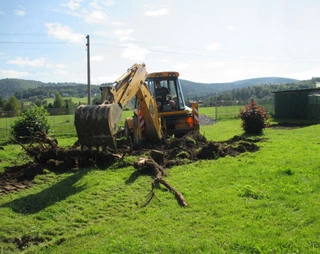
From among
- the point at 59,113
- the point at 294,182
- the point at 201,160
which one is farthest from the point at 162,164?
the point at 59,113

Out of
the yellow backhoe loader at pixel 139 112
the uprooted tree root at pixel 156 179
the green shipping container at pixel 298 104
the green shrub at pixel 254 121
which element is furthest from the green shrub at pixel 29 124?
the green shipping container at pixel 298 104

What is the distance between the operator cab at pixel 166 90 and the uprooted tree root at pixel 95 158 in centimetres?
307

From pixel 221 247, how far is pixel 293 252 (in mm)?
885

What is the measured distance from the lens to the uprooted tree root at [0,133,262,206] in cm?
802

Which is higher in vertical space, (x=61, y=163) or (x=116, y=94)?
(x=116, y=94)

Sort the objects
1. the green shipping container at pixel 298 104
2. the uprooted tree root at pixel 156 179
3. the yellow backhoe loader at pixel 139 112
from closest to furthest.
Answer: the uprooted tree root at pixel 156 179 → the yellow backhoe loader at pixel 139 112 → the green shipping container at pixel 298 104

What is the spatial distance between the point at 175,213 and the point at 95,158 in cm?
444

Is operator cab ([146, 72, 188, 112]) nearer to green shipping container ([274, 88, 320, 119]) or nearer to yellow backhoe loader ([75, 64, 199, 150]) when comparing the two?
yellow backhoe loader ([75, 64, 199, 150])

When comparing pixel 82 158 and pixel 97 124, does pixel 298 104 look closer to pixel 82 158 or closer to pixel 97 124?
pixel 82 158

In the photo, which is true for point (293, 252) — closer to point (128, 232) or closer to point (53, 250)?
point (128, 232)

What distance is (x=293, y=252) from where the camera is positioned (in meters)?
4.09

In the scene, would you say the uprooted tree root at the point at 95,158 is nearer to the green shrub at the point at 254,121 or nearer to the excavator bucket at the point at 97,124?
the excavator bucket at the point at 97,124

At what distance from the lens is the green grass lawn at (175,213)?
4.45 meters

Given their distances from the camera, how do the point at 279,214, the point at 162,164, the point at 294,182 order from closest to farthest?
the point at 279,214 < the point at 294,182 < the point at 162,164
